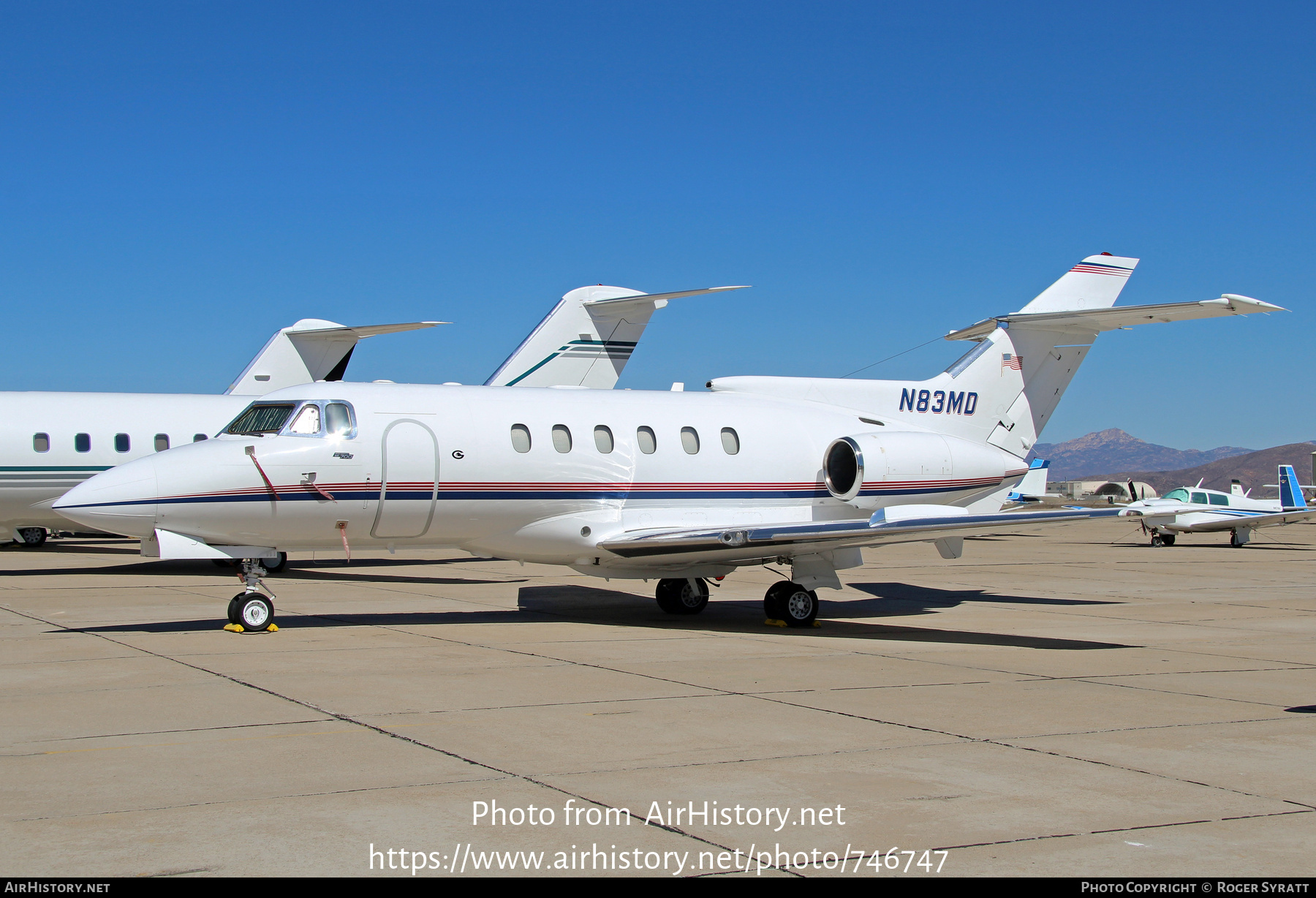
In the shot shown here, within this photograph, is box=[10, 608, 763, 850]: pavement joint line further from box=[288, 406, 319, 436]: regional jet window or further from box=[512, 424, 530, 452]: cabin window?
box=[512, 424, 530, 452]: cabin window

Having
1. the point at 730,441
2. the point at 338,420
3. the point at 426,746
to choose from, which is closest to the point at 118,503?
the point at 338,420

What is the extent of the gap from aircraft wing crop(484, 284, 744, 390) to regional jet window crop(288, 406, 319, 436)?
11890mm

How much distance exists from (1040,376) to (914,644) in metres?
6.89

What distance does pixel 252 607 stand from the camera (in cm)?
1292

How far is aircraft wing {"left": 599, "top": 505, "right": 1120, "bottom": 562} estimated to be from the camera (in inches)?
520

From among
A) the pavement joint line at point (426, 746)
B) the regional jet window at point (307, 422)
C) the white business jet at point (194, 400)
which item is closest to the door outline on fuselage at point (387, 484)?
the regional jet window at point (307, 422)

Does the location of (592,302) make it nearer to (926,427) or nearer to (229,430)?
(926,427)

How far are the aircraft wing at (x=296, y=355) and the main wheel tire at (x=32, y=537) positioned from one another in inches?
262

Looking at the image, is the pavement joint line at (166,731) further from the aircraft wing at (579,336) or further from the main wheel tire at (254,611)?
the aircraft wing at (579,336)

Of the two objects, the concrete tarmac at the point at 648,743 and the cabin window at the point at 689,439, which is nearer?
the concrete tarmac at the point at 648,743

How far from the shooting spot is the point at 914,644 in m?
12.9

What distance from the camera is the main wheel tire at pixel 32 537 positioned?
3008 centimetres

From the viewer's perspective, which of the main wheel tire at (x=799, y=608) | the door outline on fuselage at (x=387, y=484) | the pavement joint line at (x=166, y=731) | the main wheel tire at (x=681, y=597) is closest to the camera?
the pavement joint line at (x=166, y=731)

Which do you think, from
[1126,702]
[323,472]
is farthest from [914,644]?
[323,472]
